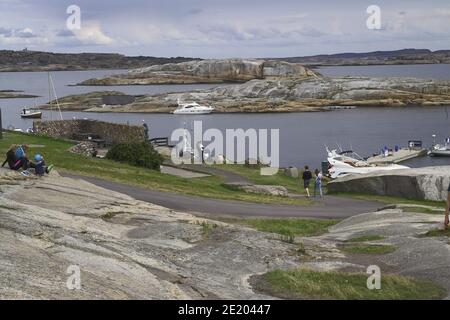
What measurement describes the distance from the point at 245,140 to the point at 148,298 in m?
81.4

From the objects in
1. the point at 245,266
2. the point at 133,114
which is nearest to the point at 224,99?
the point at 133,114

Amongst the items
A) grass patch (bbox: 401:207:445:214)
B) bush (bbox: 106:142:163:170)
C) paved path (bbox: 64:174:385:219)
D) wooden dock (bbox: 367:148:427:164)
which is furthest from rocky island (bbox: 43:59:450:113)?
grass patch (bbox: 401:207:445:214)

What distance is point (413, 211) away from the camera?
83.3 feet

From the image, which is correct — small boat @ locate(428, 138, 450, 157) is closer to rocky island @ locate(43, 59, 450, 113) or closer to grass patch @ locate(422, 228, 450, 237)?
rocky island @ locate(43, 59, 450, 113)

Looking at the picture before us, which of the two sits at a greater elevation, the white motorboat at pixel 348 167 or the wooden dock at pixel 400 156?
the white motorboat at pixel 348 167

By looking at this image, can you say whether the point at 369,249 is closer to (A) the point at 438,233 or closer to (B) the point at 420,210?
(A) the point at 438,233

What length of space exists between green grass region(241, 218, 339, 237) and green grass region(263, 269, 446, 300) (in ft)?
24.3

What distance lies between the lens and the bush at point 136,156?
41125 millimetres

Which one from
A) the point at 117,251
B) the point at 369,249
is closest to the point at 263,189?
the point at 369,249

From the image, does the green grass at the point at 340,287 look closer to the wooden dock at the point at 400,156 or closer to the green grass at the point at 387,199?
the green grass at the point at 387,199

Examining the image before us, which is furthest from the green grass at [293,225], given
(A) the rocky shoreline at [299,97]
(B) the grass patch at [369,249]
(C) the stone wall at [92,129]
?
(A) the rocky shoreline at [299,97]

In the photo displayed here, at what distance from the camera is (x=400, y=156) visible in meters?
76.3

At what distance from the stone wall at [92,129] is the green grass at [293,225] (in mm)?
34398

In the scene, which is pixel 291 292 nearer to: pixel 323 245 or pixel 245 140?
pixel 323 245
